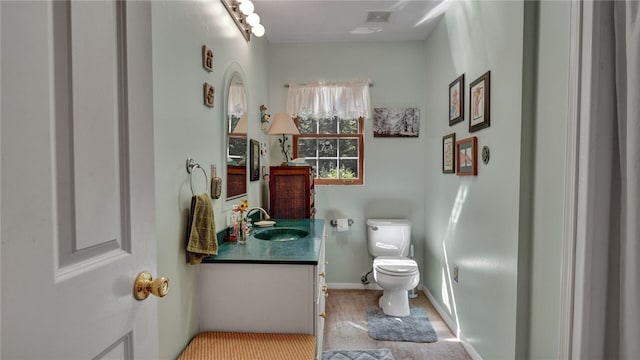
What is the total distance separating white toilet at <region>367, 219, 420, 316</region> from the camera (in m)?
2.71

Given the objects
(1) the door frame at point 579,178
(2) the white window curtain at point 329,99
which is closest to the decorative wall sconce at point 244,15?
(2) the white window curtain at point 329,99

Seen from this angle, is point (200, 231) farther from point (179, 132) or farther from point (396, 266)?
point (396, 266)

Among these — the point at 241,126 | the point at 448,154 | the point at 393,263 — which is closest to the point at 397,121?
the point at 448,154

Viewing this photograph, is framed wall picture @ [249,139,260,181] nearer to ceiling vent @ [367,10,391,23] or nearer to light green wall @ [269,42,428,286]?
light green wall @ [269,42,428,286]

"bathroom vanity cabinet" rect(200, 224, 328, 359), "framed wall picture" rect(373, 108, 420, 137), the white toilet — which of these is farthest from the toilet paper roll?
"bathroom vanity cabinet" rect(200, 224, 328, 359)

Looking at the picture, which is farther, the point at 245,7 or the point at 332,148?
the point at 332,148

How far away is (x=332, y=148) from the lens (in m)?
3.51

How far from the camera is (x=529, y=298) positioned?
1.62 m

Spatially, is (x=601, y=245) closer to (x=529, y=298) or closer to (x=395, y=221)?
(x=529, y=298)

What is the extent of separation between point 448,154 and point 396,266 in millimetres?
1027

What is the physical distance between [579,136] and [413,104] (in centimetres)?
235

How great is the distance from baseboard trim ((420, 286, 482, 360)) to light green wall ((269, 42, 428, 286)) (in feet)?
1.57

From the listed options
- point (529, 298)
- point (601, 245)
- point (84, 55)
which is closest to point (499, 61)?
point (601, 245)

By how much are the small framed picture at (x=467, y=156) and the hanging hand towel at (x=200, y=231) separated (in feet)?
5.48
